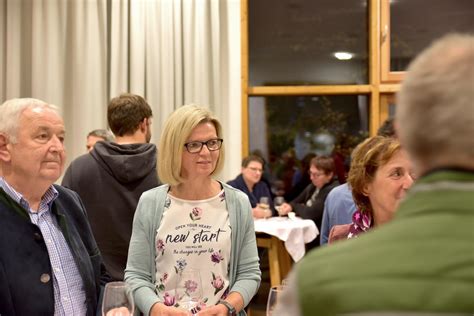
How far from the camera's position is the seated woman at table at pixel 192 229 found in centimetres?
217

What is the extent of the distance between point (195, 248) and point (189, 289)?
0.42 metres

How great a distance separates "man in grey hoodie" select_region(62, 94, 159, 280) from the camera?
324cm

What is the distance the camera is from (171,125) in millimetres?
2264

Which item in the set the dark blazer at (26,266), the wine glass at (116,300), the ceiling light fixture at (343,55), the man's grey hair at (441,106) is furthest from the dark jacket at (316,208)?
the man's grey hair at (441,106)

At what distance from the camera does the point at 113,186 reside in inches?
128

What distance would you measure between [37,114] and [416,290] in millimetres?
1484

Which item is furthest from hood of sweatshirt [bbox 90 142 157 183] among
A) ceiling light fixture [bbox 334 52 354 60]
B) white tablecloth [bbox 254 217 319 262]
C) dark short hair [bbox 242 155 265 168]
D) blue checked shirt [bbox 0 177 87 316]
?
ceiling light fixture [bbox 334 52 354 60]

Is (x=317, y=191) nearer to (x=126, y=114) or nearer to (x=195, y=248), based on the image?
(x=126, y=114)

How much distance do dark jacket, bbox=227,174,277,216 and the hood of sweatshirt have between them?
2498 millimetres

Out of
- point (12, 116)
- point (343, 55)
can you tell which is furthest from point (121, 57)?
point (12, 116)

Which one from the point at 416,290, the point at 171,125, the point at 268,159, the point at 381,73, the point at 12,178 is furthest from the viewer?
the point at 268,159

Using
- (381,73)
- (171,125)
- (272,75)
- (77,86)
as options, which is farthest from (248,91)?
(171,125)

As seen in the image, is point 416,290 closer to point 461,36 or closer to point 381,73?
point 461,36

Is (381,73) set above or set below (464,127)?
above
